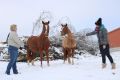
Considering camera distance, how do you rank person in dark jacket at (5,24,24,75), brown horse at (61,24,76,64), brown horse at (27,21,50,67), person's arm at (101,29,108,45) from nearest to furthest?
person in dark jacket at (5,24,24,75), person's arm at (101,29,108,45), brown horse at (27,21,50,67), brown horse at (61,24,76,64)

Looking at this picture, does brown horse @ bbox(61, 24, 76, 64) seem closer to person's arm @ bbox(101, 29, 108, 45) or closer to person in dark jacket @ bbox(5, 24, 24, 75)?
person's arm @ bbox(101, 29, 108, 45)

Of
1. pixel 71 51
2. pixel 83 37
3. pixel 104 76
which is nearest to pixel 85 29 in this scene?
pixel 83 37

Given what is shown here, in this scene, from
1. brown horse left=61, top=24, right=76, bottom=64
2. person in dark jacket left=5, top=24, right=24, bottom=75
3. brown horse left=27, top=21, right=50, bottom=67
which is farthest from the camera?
brown horse left=61, top=24, right=76, bottom=64

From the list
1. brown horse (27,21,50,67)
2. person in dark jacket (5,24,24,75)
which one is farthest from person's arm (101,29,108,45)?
person in dark jacket (5,24,24,75)

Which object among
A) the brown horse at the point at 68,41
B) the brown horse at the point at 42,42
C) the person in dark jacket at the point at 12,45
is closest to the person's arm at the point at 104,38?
the brown horse at the point at 68,41

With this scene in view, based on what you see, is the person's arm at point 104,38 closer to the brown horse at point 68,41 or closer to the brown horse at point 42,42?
the brown horse at point 68,41

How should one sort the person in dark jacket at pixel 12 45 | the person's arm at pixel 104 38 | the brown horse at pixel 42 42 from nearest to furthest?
the person in dark jacket at pixel 12 45 → the person's arm at pixel 104 38 → the brown horse at pixel 42 42

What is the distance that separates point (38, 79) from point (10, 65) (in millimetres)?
2232

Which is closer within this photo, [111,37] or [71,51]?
[71,51]

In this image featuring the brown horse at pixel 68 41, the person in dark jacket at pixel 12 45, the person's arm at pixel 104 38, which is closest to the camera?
the person in dark jacket at pixel 12 45

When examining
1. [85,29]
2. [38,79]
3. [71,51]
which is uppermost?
[85,29]

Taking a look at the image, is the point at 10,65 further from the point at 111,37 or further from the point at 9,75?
the point at 111,37

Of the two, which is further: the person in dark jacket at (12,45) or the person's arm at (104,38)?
the person's arm at (104,38)

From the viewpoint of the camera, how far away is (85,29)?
32.7 metres
